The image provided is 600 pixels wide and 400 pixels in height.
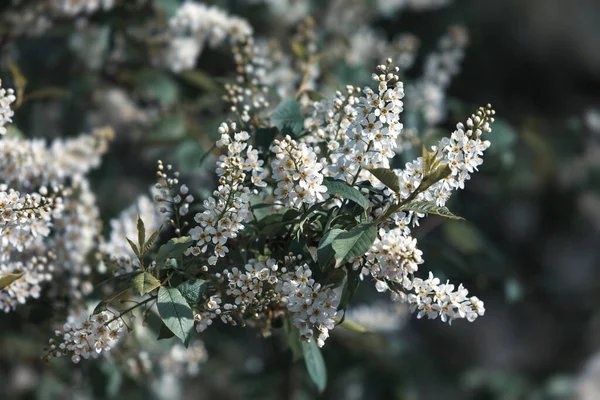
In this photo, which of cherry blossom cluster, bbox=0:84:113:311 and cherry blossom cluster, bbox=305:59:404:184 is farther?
cherry blossom cluster, bbox=0:84:113:311

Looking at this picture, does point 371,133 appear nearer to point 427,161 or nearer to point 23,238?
point 427,161

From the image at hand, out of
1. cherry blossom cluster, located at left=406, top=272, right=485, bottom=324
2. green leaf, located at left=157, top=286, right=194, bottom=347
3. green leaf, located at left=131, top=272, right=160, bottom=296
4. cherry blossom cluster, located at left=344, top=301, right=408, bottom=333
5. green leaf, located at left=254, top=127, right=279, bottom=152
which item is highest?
cherry blossom cluster, located at left=344, top=301, right=408, bottom=333

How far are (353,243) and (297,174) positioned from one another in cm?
15

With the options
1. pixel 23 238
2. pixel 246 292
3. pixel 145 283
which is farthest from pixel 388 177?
pixel 23 238

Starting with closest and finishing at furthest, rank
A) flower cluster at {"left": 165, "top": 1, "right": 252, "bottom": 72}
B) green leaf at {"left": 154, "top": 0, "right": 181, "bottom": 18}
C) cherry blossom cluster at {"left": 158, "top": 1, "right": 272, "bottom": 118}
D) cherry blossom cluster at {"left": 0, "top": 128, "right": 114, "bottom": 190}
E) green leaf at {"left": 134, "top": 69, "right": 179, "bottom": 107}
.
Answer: cherry blossom cluster at {"left": 0, "top": 128, "right": 114, "bottom": 190} < cherry blossom cluster at {"left": 158, "top": 1, "right": 272, "bottom": 118} < flower cluster at {"left": 165, "top": 1, "right": 252, "bottom": 72} < green leaf at {"left": 154, "top": 0, "right": 181, "bottom": 18} < green leaf at {"left": 134, "top": 69, "right": 179, "bottom": 107}

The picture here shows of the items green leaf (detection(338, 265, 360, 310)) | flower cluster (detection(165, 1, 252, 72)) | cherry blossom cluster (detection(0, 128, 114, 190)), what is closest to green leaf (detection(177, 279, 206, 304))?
green leaf (detection(338, 265, 360, 310))

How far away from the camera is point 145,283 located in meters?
1.25

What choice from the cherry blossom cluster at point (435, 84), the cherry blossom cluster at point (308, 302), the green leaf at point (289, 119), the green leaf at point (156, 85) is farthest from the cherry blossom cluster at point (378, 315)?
the cherry blossom cluster at point (308, 302)

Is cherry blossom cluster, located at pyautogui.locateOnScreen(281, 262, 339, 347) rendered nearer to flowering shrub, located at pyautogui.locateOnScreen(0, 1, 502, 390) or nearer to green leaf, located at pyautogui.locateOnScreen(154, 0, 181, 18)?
flowering shrub, located at pyautogui.locateOnScreen(0, 1, 502, 390)

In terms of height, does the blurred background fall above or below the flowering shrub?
above

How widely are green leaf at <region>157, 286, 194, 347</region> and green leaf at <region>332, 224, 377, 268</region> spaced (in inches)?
9.9

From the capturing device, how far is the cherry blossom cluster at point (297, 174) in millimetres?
1227

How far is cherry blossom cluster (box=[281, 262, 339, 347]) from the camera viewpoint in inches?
48.1

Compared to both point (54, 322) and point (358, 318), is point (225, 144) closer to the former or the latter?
point (54, 322)
